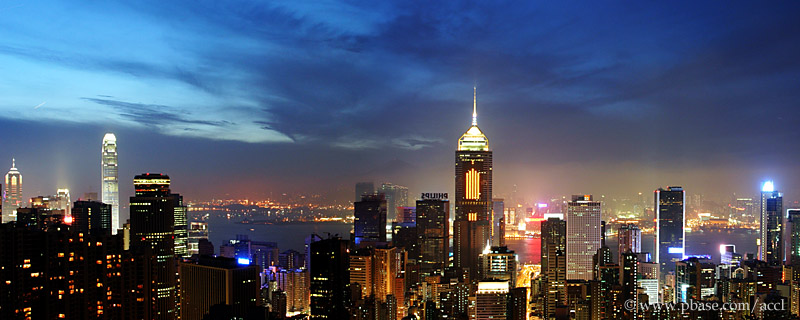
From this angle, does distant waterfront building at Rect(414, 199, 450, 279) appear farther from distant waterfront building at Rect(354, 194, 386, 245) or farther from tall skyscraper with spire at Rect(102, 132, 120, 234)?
tall skyscraper with spire at Rect(102, 132, 120, 234)

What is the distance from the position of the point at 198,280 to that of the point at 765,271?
899 cm

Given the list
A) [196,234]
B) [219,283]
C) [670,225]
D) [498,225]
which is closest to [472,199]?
[498,225]

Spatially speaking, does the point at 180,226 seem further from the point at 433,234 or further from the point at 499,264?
the point at 433,234

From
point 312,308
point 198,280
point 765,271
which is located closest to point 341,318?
point 312,308

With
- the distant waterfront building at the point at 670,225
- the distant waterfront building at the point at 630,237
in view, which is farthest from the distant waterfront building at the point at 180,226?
the distant waterfront building at the point at 670,225

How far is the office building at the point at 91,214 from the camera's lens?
9.22 m

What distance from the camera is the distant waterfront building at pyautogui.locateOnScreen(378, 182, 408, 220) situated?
14555 millimetres

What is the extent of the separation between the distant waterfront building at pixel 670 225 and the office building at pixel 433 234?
507 cm

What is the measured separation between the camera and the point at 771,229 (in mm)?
13805

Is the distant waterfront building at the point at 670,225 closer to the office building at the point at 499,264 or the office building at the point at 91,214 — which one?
the office building at the point at 499,264

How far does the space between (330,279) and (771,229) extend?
9.14 meters

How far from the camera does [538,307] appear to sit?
36.4ft

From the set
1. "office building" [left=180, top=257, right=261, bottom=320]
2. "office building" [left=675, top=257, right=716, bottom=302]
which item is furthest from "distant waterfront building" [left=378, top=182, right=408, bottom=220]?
"office building" [left=675, top=257, right=716, bottom=302]

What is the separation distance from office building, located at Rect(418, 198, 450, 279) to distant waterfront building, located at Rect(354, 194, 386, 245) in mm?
1072
